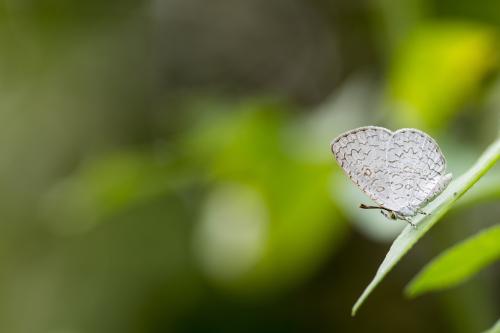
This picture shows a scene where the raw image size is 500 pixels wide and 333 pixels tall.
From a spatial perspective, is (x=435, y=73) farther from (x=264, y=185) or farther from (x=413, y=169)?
(x=413, y=169)

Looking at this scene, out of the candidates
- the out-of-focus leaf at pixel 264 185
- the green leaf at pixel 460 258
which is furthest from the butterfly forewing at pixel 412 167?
the out-of-focus leaf at pixel 264 185

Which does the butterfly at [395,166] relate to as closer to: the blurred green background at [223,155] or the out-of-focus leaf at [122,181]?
the blurred green background at [223,155]

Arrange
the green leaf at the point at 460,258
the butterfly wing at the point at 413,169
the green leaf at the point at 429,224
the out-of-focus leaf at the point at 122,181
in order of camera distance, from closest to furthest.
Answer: the green leaf at the point at 429,224 → the green leaf at the point at 460,258 → the butterfly wing at the point at 413,169 → the out-of-focus leaf at the point at 122,181

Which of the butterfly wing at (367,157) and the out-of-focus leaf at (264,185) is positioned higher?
the butterfly wing at (367,157)

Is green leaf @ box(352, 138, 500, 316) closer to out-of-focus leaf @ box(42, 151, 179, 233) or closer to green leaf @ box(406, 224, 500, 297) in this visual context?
green leaf @ box(406, 224, 500, 297)

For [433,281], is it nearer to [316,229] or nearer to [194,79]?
[316,229]

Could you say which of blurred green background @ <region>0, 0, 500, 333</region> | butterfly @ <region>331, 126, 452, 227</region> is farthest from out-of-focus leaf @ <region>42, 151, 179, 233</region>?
butterfly @ <region>331, 126, 452, 227</region>
